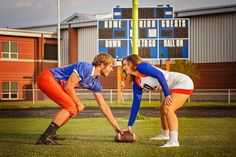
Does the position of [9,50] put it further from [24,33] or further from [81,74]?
[81,74]

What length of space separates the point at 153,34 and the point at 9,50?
22801 millimetres

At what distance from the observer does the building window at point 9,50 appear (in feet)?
160

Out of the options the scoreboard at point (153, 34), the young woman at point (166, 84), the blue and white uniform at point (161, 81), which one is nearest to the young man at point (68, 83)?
the young woman at point (166, 84)

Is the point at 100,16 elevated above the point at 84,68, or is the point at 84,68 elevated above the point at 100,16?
the point at 100,16

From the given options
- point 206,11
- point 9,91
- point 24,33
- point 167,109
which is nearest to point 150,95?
point 206,11

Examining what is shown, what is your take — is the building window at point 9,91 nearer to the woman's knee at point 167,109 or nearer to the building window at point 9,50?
the building window at point 9,50

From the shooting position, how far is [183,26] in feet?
97.7

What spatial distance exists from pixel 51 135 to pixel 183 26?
2123 centimetres

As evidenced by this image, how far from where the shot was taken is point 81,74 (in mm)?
9258

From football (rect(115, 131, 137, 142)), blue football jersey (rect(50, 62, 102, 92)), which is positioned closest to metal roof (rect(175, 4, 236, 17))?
football (rect(115, 131, 137, 142))

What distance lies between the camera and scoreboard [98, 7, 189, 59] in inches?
1166

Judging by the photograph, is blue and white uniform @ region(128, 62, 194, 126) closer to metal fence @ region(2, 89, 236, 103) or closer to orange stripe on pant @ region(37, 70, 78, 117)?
orange stripe on pant @ region(37, 70, 78, 117)

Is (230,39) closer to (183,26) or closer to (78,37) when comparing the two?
(183,26)

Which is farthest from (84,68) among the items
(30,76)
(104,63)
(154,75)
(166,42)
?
(30,76)
